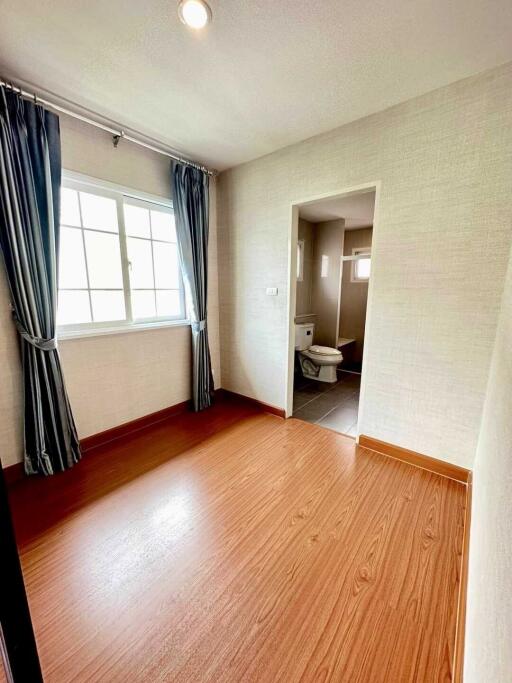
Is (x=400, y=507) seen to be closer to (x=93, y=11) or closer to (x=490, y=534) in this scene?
(x=490, y=534)

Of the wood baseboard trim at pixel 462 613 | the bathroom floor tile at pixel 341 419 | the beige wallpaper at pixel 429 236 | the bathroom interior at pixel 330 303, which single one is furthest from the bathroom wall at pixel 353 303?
the wood baseboard trim at pixel 462 613

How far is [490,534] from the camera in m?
0.89

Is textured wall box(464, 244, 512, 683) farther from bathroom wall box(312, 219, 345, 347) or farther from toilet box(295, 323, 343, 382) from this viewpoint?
bathroom wall box(312, 219, 345, 347)

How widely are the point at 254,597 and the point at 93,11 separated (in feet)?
8.45

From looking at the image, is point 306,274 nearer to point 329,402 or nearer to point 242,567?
point 329,402

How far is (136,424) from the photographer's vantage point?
2492 millimetres

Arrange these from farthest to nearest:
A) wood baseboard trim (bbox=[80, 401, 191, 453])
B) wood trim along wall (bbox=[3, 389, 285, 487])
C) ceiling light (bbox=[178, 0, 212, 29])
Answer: wood baseboard trim (bbox=[80, 401, 191, 453])
wood trim along wall (bbox=[3, 389, 285, 487])
ceiling light (bbox=[178, 0, 212, 29])

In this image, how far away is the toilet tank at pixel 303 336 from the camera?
12.5 ft

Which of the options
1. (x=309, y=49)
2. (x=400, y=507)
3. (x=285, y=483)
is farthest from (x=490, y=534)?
(x=309, y=49)

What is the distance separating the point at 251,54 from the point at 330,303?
3291 millimetres

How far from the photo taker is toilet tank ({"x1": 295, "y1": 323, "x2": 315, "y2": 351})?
3.81 m

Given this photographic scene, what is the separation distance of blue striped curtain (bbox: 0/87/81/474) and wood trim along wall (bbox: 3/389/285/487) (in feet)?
0.34

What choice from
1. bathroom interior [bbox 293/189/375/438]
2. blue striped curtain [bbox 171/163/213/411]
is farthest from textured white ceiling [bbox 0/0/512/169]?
bathroom interior [bbox 293/189/375/438]

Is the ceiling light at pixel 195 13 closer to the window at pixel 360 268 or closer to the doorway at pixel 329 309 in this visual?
the doorway at pixel 329 309
